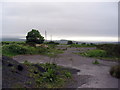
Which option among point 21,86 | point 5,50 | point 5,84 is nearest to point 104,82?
point 21,86

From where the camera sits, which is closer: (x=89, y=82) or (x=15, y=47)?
(x=89, y=82)

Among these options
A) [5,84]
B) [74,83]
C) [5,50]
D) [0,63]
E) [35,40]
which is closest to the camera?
[5,84]

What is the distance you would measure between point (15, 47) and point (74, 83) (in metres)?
17.4

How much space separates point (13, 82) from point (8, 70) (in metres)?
1.46

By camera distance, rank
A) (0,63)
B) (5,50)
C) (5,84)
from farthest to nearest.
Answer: (5,50)
(0,63)
(5,84)

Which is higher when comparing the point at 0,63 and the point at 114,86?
the point at 0,63

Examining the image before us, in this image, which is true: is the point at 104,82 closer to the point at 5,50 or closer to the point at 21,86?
the point at 21,86

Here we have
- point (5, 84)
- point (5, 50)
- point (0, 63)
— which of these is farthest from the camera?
point (5, 50)

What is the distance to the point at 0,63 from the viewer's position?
9.46 metres

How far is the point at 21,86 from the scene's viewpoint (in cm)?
703

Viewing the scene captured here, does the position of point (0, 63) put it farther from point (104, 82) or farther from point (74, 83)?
point (104, 82)

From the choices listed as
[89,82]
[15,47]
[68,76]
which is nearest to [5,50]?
[15,47]

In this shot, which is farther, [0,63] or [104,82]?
[0,63]

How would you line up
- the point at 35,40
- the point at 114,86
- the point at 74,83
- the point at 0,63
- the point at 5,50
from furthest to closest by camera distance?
the point at 35,40 → the point at 5,50 → the point at 0,63 → the point at 74,83 → the point at 114,86
